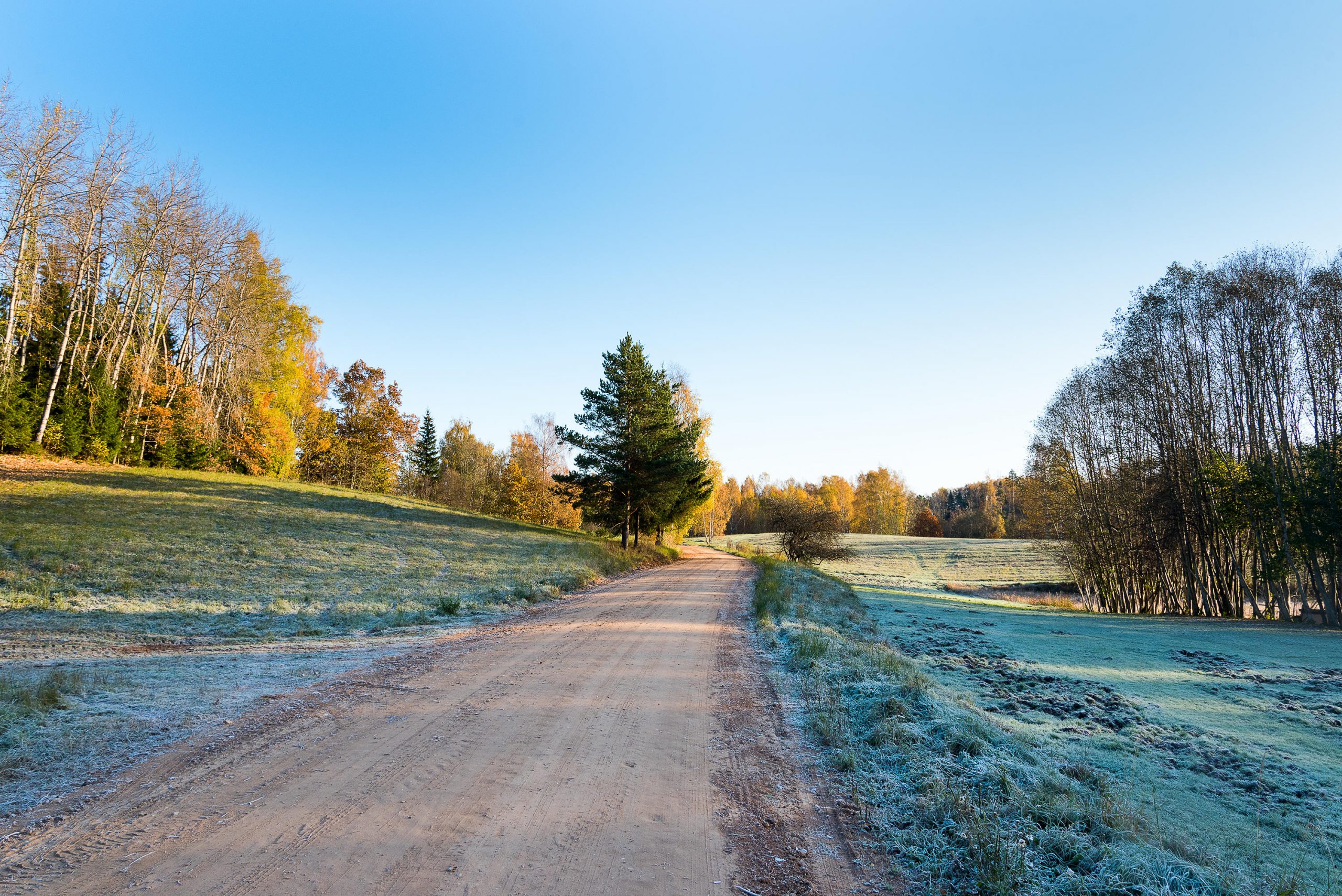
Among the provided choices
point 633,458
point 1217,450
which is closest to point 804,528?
point 633,458

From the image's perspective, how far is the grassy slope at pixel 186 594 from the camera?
5434mm

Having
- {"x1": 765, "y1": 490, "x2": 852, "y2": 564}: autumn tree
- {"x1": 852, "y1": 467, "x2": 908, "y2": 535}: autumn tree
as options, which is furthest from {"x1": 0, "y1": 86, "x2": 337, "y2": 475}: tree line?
{"x1": 852, "y1": 467, "x2": 908, "y2": 535}: autumn tree

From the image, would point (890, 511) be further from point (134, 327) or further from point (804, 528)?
point (134, 327)

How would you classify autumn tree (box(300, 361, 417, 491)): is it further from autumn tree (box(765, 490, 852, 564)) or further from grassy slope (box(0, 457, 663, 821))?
autumn tree (box(765, 490, 852, 564))

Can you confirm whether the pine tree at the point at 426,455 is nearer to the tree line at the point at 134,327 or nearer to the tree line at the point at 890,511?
the tree line at the point at 134,327

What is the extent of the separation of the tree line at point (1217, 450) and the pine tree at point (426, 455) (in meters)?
53.4

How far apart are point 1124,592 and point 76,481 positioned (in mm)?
45600

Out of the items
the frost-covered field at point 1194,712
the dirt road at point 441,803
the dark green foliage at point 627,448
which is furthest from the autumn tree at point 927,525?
the dirt road at point 441,803

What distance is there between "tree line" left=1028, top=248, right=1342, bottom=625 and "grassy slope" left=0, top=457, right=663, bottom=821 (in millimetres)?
23578

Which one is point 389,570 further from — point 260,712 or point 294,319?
point 294,319

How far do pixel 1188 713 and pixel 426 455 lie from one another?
5996cm

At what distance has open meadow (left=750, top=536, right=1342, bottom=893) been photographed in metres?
5.08

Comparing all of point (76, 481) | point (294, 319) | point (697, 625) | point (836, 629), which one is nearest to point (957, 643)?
point (836, 629)

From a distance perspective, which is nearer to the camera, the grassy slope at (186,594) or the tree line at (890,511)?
the grassy slope at (186,594)
